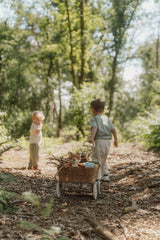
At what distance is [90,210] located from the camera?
3.86 metres

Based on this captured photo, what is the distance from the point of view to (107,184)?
5.63m

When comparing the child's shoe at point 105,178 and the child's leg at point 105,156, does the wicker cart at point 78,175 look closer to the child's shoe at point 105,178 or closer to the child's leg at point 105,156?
the child's leg at point 105,156

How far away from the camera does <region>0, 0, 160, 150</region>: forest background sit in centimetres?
1201

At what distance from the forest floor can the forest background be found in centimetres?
351

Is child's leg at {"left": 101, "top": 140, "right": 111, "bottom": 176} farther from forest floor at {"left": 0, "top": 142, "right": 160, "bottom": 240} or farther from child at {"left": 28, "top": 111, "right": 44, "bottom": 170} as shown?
child at {"left": 28, "top": 111, "right": 44, "bottom": 170}

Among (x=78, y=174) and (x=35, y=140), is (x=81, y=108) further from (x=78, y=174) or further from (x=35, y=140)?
(x=78, y=174)

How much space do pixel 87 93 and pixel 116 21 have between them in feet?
18.2

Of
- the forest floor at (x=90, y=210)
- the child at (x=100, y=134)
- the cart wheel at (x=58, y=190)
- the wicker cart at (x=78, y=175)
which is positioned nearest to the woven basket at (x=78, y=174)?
the wicker cart at (x=78, y=175)

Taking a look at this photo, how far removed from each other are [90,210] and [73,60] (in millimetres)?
13368

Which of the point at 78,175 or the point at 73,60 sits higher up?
the point at 73,60

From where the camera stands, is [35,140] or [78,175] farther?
[35,140]

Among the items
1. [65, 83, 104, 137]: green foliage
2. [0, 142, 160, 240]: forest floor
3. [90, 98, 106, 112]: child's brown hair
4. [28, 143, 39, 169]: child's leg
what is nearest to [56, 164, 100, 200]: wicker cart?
[0, 142, 160, 240]: forest floor

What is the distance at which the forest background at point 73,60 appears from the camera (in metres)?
12.0

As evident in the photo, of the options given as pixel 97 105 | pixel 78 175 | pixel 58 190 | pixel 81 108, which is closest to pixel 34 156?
pixel 97 105
